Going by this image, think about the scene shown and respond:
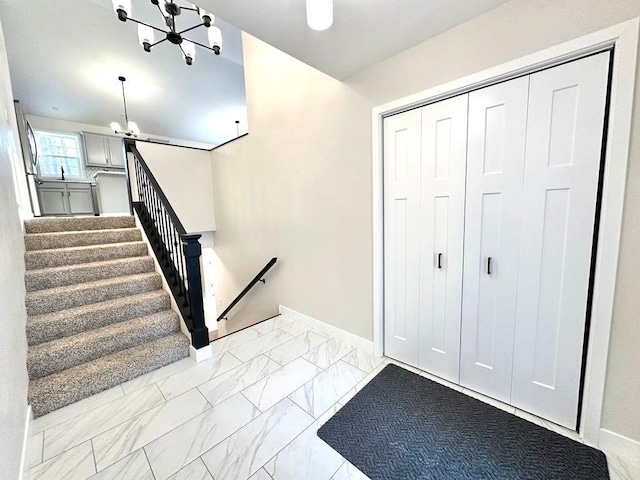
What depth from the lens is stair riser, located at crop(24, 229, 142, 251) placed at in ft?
8.96

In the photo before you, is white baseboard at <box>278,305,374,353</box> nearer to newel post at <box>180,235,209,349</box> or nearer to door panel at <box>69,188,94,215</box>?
newel post at <box>180,235,209,349</box>

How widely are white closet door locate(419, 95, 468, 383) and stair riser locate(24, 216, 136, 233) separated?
3792mm

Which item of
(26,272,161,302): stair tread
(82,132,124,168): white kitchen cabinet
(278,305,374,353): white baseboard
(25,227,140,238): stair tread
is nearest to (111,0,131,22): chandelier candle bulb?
(25,227,140,238): stair tread

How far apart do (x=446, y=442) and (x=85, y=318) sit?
298cm

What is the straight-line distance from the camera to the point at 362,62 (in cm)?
203

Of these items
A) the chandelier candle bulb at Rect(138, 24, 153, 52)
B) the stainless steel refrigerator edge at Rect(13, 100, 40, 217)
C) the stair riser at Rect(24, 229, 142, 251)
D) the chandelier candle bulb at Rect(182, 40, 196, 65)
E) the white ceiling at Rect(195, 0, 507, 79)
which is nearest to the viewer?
the white ceiling at Rect(195, 0, 507, 79)

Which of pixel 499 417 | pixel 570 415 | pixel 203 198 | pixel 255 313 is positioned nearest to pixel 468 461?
pixel 499 417

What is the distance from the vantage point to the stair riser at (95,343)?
1916 mm

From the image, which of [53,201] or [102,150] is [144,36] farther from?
[102,150]

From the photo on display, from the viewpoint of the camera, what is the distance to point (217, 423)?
1608 millimetres

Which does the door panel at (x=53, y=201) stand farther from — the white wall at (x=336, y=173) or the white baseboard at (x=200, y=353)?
the white baseboard at (x=200, y=353)

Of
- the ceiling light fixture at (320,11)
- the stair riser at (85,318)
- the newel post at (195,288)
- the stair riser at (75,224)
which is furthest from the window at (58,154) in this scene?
the ceiling light fixture at (320,11)

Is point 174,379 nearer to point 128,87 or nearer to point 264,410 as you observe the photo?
point 264,410

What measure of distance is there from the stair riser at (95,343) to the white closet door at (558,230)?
295 cm
